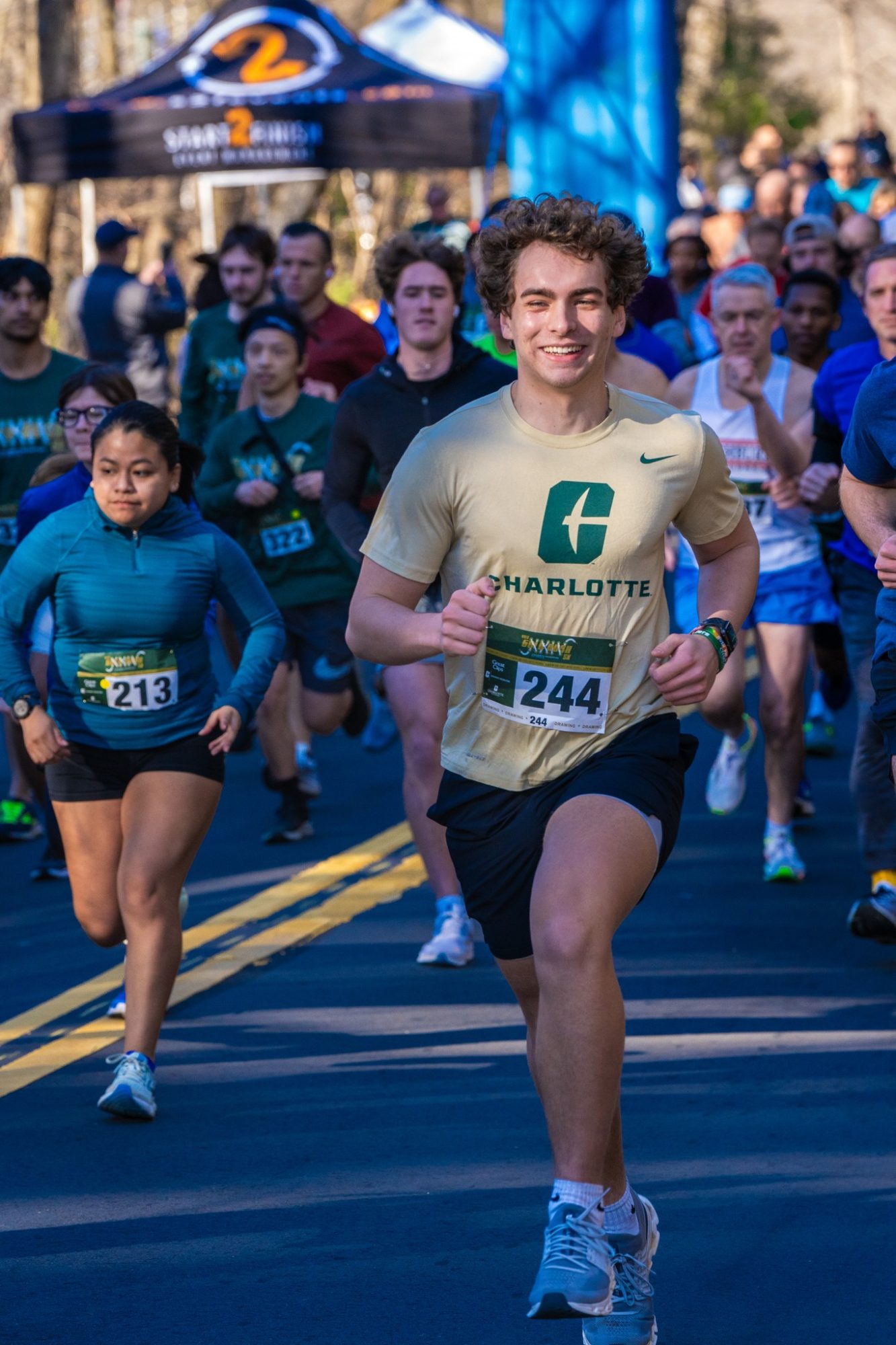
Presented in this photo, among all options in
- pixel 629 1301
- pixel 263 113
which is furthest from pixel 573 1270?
pixel 263 113

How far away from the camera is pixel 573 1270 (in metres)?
3.64

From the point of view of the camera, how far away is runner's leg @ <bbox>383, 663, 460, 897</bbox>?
23.4 ft

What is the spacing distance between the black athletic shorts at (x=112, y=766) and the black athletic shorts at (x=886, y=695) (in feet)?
6.08

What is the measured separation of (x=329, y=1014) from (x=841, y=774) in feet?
13.9

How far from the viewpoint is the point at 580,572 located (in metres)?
4.07

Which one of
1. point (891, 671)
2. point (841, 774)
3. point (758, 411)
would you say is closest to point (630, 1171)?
point (891, 671)

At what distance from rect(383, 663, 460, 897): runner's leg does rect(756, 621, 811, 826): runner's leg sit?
1476mm

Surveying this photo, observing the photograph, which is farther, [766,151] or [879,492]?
[766,151]

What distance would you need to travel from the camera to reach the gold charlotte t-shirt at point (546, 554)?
4.07m

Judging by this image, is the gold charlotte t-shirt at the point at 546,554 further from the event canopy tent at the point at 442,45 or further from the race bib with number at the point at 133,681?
the event canopy tent at the point at 442,45

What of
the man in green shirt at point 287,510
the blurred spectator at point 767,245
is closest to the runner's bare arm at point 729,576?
the man in green shirt at point 287,510

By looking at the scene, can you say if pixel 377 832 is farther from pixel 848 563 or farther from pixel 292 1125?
pixel 292 1125

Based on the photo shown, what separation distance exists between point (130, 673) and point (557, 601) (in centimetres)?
205

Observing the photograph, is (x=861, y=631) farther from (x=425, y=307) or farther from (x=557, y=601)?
(x=557, y=601)
